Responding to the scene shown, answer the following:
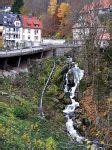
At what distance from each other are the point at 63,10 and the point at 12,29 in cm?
857

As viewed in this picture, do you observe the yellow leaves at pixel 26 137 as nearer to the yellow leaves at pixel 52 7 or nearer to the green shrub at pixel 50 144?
the green shrub at pixel 50 144

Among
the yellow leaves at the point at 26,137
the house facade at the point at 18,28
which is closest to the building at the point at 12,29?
the house facade at the point at 18,28

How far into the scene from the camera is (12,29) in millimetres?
77125

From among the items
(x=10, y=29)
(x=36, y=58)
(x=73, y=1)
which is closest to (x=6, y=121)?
(x=36, y=58)

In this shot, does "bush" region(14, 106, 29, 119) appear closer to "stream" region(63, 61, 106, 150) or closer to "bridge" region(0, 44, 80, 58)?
"stream" region(63, 61, 106, 150)

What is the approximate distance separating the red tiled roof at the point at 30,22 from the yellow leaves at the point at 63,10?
351 cm

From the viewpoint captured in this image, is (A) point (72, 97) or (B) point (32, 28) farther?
(B) point (32, 28)

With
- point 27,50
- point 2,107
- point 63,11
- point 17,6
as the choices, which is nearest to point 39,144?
point 2,107

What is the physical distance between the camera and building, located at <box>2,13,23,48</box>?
76.0m

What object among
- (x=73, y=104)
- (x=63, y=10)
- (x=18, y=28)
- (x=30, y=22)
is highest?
(x=63, y=10)

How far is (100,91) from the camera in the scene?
44844mm

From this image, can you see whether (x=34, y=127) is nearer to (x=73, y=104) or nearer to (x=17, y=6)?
(x=73, y=104)

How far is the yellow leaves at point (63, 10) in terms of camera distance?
78.1 m

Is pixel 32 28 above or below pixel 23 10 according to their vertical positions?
below
